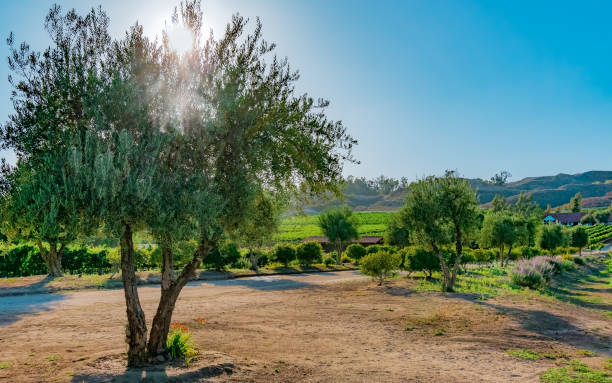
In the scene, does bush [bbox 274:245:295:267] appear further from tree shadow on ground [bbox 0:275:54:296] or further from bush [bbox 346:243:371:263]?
tree shadow on ground [bbox 0:275:54:296]

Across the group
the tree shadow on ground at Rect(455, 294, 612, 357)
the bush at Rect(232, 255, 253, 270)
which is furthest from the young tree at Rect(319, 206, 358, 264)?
the tree shadow on ground at Rect(455, 294, 612, 357)

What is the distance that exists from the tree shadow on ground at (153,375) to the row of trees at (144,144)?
21.2 inches

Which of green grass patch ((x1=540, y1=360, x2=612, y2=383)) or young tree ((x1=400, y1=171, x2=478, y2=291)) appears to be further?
young tree ((x1=400, y1=171, x2=478, y2=291))

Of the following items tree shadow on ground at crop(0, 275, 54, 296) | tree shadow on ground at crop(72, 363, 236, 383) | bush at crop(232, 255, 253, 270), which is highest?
tree shadow on ground at crop(0, 275, 54, 296)

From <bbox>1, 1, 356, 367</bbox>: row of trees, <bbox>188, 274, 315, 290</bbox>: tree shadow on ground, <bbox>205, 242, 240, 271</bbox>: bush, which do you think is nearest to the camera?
<bbox>1, 1, 356, 367</bbox>: row of trees

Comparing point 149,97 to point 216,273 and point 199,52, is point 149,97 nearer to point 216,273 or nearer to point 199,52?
point 199,52

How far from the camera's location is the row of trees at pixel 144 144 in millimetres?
6461

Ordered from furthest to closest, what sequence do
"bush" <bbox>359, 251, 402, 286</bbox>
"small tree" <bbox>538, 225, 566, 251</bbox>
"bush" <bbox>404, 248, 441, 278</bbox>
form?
"small tree" <bbox>538, 225, 566, 251</bbox> → "bush" <bbox>404, 248, 441, 278</bbox> → "bush" <bbox>359, 251, 402, 286</bbox>

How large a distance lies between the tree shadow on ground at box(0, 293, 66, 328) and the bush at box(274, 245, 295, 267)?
2067 centimetres

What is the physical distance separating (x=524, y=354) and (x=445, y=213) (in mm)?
12197

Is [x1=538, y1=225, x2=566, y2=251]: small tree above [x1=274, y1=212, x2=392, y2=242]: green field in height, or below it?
below

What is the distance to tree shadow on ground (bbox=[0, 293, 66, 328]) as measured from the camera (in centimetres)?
1440

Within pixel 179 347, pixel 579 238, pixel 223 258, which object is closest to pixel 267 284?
pixel 223 258

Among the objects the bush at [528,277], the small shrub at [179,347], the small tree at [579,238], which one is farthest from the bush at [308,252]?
the small tree at [579,238]
